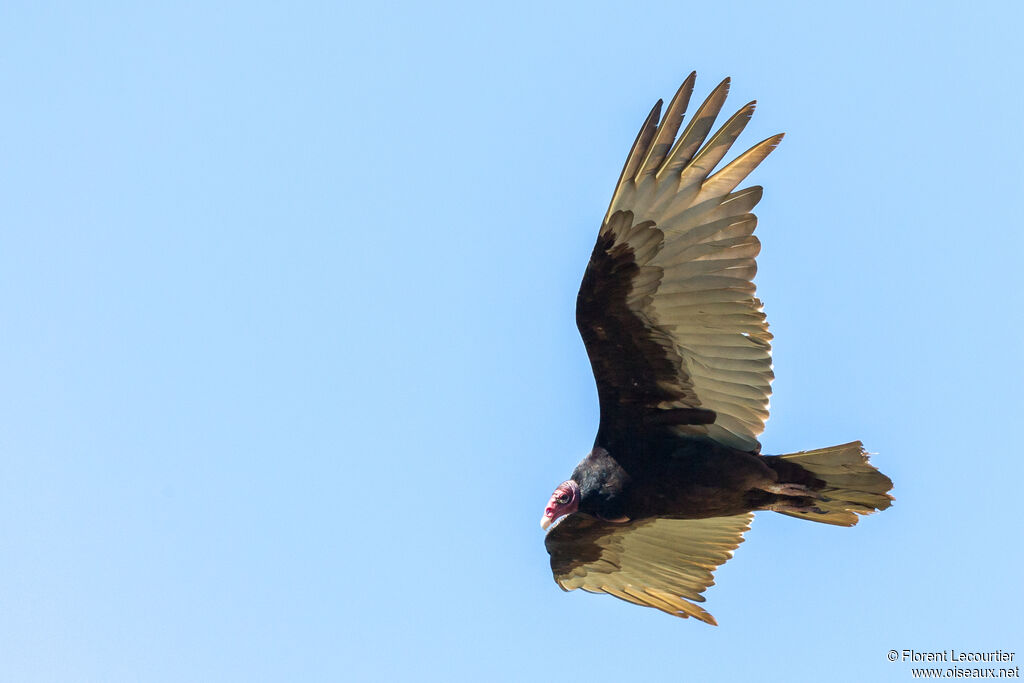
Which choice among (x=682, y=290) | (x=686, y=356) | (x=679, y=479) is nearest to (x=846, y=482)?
(x=679, y=479)

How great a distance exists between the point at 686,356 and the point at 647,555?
63.8 inches

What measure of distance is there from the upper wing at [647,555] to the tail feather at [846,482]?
869 mm

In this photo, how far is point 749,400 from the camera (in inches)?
265

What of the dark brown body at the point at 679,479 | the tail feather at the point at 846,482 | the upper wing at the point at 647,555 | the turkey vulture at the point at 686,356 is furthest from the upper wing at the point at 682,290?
the upper wing at the point at 647,555

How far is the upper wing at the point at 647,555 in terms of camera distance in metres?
7.62

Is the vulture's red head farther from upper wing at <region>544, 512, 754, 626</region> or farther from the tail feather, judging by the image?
the tail feather

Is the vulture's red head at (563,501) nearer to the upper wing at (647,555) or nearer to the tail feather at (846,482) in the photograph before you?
the upper wing at (647,555)

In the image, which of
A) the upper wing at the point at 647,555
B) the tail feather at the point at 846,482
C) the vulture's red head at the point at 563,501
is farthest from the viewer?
the upper wing at the point at 647,555

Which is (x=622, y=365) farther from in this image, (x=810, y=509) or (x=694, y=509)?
(x=810, y=509)

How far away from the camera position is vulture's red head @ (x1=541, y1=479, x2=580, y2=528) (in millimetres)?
6922

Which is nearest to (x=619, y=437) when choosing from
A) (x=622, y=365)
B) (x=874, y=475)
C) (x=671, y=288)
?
(x=622, y=365)

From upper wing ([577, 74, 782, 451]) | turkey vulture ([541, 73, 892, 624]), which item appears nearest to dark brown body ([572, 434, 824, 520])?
turkey vulture ([541, 73, 892, 624])

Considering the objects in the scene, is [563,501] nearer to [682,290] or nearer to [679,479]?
[679,479]

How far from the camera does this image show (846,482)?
6.71m
